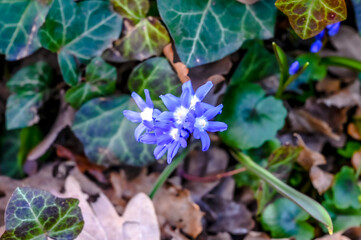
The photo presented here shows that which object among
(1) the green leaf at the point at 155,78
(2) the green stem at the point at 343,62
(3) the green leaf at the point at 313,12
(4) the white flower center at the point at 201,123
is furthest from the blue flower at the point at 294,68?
(4) the white flower center at the point at 201,123

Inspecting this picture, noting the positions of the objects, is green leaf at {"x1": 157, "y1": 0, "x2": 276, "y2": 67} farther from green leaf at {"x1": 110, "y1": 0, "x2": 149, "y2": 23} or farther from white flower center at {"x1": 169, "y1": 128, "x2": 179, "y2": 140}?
white flower center at {"x1": 169, "y1": 128, "x2": 179, "y2": 140}

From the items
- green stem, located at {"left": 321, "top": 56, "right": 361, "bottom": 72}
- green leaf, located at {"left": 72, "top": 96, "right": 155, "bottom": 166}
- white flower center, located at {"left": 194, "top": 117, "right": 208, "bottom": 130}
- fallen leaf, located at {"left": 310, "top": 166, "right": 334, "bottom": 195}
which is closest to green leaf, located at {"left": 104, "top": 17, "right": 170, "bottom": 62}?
green leaf, located at {"left": 72, "top": 96, "right": 155, "bottom": 166}

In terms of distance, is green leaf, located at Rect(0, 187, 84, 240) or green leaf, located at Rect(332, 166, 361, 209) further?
green leaf, located at Rect(332, 166, 361, 209)

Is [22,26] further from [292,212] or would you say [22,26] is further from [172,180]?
[292,212]

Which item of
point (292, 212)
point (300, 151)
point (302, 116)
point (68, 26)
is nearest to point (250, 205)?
point (292, 212)

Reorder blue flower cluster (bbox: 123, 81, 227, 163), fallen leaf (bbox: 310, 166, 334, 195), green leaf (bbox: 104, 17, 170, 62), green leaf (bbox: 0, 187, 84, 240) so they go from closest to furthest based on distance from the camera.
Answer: blue flower cluster (bbox: 123, 81, 227, 163) → green leaf (bbox: 0, 187, 84, 240) → green leaf (bbox: 104, 17, 170, 62) → fallen leaf (bbox: 310, 166, 334, 195)

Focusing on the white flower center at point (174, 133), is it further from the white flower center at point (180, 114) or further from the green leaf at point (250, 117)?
the green leaf at point (250, 117)
